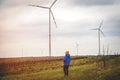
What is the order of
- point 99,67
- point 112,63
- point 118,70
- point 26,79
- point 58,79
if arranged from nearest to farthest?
point 58,79 < point 26,79 < point 118,70 < point 99,67 < point 112,63

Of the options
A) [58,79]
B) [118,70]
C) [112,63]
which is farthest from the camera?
[112,63]

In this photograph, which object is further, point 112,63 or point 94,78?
point 112,63

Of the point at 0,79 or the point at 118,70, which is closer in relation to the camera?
the point at 0,79

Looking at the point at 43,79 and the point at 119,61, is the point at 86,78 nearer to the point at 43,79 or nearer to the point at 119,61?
the point at 43,79

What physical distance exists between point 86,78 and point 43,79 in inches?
137

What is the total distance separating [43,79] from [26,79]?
1.85 meters

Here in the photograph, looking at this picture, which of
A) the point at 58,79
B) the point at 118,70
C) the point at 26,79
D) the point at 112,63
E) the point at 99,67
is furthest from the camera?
the point at 112,63

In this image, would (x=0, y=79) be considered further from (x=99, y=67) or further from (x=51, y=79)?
(x=99, y=67)

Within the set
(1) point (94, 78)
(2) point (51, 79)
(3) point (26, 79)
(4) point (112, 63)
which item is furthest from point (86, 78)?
(4) point (112, 63)

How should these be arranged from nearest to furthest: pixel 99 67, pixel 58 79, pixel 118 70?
pixel 58 79 < pixel 118 70 < pixel 99 67

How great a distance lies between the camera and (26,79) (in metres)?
28.0

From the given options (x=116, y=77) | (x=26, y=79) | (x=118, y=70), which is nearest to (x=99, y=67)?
(x=118, y=70)

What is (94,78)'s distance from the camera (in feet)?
88.2

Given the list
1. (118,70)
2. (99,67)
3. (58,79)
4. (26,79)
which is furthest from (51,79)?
(99,67)
